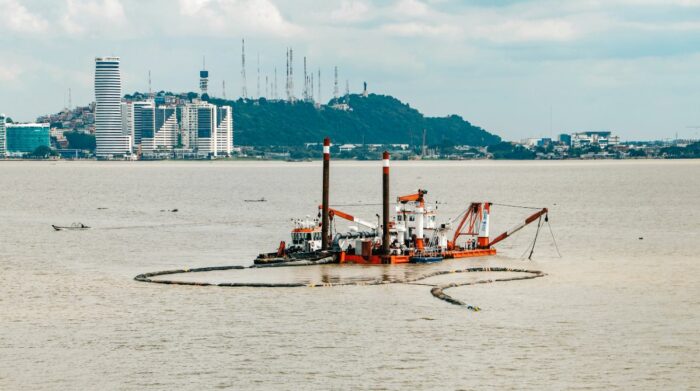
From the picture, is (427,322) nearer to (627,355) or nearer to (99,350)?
(627,355)

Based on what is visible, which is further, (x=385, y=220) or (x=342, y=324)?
(x=385, y=220)

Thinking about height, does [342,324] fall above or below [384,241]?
below

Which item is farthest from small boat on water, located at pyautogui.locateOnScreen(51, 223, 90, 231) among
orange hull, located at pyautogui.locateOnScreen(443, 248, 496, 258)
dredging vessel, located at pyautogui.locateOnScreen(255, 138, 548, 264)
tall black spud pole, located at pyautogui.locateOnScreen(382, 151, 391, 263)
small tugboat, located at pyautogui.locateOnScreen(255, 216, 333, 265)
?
orange hull, located at pyautogui.locateOnScreen(443, 248, 496, 258)

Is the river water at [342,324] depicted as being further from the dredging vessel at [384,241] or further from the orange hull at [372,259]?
the dredging vessel at [384,241]

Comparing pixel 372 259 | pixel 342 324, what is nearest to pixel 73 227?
pixel 372 259

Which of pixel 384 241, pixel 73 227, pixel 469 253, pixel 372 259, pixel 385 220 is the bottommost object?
pixel 73 227

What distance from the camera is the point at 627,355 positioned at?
47719 millimetres

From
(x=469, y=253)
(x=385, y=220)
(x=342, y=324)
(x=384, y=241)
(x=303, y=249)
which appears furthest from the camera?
(x=469, y=253)

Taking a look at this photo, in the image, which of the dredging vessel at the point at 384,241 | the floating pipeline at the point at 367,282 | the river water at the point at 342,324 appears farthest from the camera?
the dredging vessel at the point at 384,241

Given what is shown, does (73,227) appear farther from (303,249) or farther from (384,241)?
(384,241)

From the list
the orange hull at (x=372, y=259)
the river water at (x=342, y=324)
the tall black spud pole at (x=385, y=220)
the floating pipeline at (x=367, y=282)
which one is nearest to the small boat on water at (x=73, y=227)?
the river water at (x=342, y=324)

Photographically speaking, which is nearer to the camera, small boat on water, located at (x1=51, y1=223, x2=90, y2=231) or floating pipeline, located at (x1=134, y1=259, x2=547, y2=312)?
floating pipeline, located at (x1=134, y1=259, x2=547, y2=312)

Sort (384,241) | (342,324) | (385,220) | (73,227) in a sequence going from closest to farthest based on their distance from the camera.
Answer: (342,324), (385,220), (384,241), (73,227)

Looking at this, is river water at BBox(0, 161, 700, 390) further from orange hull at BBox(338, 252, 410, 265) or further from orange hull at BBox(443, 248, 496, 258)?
orange hull at BBox(338, 252, 410, 265)
